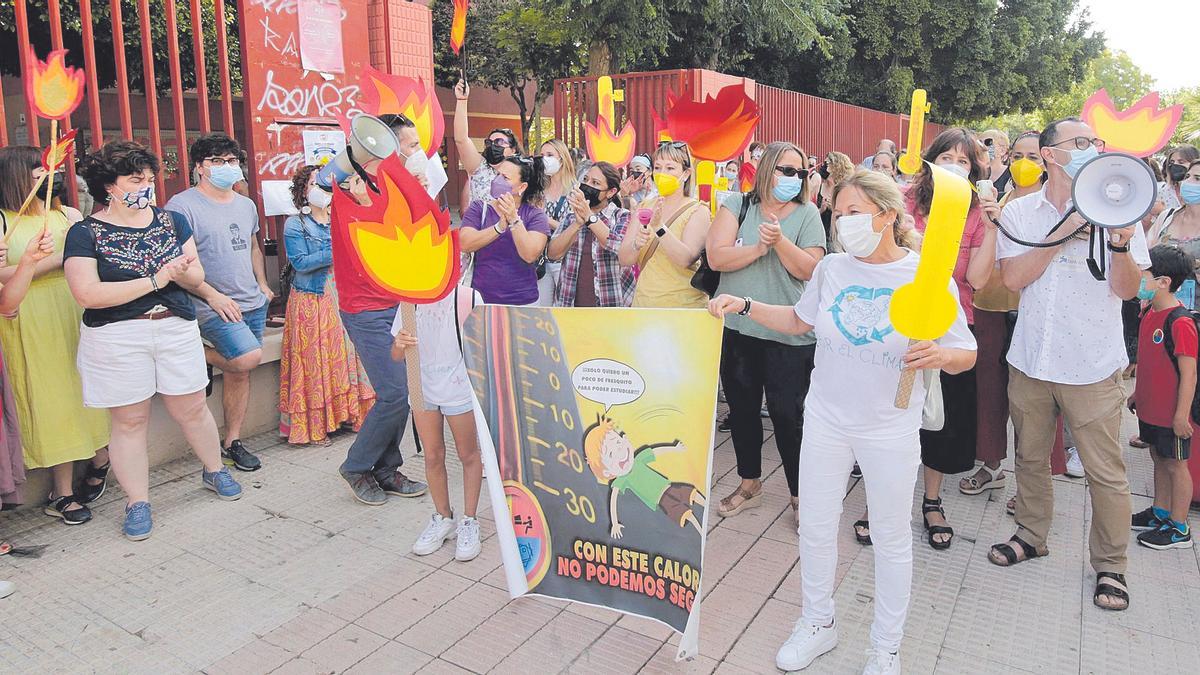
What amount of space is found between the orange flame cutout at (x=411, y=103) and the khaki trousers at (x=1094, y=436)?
3.10 m

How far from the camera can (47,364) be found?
14.0ft

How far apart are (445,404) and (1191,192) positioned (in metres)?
3.96

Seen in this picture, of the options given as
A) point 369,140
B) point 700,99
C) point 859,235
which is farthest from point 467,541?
point 700,99

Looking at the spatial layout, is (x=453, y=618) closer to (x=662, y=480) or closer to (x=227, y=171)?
(x=662, y=480)

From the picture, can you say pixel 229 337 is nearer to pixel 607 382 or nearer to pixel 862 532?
pixel 607 382

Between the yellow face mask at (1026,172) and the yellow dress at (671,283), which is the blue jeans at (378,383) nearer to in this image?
the yellow dress at (671,283)

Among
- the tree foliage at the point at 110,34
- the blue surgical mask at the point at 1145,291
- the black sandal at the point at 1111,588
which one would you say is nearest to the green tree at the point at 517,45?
the tree foliage at the point at 110,34

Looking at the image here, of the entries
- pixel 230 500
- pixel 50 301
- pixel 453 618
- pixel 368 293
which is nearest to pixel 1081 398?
pixel 453 618

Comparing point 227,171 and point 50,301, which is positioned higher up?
point 227,171

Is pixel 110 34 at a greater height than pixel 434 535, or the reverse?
pixel 110 34

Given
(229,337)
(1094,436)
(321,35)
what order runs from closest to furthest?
(1094,436) → (229,337) → (321,35)

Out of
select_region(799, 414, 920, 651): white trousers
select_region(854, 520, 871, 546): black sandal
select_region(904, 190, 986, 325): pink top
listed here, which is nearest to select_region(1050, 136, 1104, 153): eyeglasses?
select_region(904, 190, 986, 325): pink top

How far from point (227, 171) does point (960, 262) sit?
155 inches

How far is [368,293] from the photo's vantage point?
4.33 metres
